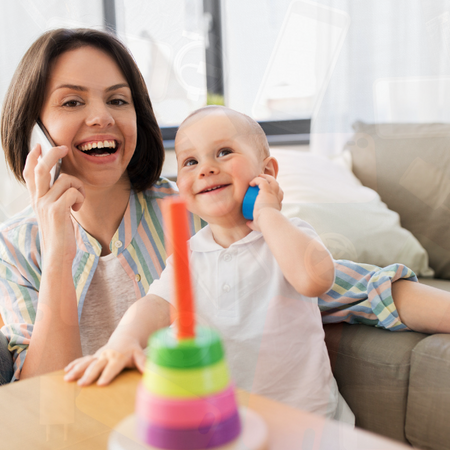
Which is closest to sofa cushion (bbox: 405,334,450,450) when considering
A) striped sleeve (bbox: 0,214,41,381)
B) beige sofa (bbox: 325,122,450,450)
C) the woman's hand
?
beige sofa (bbox: 325,122,450,450)

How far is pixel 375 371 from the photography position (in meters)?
0.44

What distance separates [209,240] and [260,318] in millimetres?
68

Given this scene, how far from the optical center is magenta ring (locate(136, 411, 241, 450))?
20 cm

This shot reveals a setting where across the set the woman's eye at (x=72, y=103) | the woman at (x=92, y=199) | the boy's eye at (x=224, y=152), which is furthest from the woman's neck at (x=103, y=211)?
the boy's eye at (x=224, y=152)

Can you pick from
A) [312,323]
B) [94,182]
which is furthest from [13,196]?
[312,323]

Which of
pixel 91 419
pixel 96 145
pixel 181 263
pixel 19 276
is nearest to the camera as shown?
pixel 181 263

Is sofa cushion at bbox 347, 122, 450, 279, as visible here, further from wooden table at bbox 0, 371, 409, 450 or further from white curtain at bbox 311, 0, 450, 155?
wooden table at bbox 0, 371, 409, 450

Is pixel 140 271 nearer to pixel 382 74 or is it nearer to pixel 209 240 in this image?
pixel 209 240

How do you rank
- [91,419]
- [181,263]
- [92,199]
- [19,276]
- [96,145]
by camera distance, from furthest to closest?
[19,276], [92,199], [96,145], [91,419], [181,263]

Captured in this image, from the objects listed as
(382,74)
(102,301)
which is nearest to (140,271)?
(102,301)

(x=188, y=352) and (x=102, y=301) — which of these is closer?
(x=188, y=352)

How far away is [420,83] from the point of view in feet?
0.92

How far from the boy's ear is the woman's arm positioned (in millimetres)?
194

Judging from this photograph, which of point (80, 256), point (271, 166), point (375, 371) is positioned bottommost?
point (375, 371)
